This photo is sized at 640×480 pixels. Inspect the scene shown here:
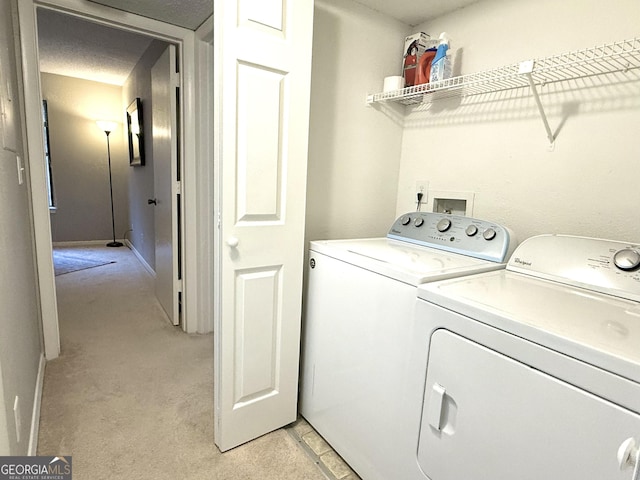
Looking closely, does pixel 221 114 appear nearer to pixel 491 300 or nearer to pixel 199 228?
pixel 491 300

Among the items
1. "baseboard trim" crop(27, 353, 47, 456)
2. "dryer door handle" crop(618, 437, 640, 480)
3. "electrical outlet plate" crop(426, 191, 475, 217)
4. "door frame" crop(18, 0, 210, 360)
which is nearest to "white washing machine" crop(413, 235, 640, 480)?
"dryer door handle" crop(618, 437, 640, 480)

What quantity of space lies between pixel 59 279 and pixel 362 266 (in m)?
3.64

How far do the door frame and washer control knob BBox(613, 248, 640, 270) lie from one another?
2.21 meters

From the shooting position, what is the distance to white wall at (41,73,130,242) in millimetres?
4715

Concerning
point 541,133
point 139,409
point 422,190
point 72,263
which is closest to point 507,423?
point 541,133

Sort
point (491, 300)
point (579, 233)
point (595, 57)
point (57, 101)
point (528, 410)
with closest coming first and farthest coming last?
point (528, 410), point (491, 300), point (595, 57), point (579, 233), point (57, 101)

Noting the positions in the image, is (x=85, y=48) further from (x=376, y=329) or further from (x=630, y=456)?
(x=630, y=456)

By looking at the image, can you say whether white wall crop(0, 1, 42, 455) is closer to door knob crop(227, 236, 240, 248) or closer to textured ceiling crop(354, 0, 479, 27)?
door knob crop(227, 236, 240, 248)

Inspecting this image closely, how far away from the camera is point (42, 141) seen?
6.29 ft

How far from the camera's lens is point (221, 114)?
4.01ft

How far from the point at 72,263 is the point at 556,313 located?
486 cm

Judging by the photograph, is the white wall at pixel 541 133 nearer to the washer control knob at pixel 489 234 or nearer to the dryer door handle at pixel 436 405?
the washer control knob at pixel 489 234

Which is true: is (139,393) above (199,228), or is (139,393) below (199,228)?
below

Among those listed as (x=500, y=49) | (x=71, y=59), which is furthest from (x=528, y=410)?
(x=71, y=59)
